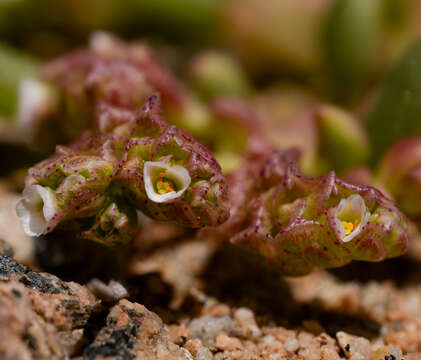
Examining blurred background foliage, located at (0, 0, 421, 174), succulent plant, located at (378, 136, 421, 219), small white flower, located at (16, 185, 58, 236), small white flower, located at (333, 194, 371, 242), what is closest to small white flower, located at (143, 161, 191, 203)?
small white flower, located at (16, 185, 58, 236)

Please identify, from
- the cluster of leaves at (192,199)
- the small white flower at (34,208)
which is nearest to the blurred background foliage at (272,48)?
the cluster of leaves at (192,199)

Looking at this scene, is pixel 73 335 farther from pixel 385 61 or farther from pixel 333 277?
pixel 385 61

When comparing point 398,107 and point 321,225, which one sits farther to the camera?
point 398,107

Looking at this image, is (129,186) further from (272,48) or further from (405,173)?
(272,48)

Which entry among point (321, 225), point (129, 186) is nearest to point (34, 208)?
point (129, 186)

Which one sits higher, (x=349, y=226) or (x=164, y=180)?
(x=349, y=226)

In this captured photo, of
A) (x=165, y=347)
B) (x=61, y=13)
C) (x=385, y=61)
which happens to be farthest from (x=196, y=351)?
(x=61, y=13)
